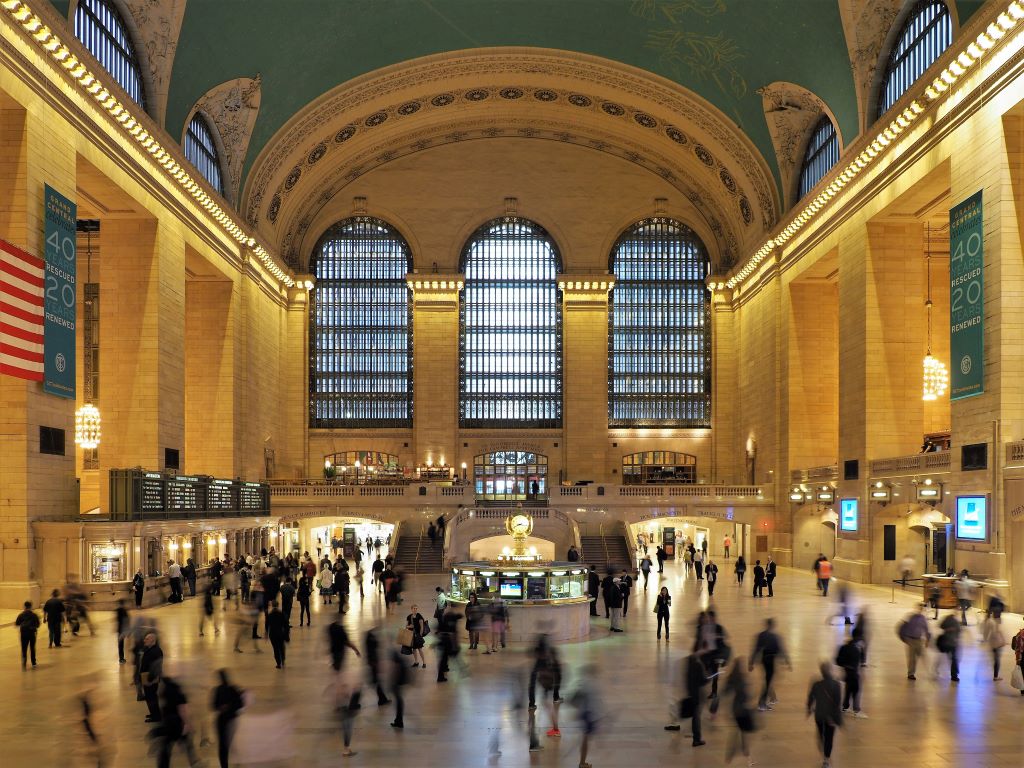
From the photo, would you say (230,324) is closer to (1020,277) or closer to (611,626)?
(611,626)

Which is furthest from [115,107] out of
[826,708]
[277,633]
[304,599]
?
[826,708]

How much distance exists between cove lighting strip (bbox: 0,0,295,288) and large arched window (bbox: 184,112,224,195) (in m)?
1.35

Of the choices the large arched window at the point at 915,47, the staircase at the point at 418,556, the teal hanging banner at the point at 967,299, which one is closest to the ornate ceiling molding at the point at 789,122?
the large arched window at the point at 915,47

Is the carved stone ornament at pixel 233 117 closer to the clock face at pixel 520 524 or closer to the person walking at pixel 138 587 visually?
the person walking at pixel 138 587

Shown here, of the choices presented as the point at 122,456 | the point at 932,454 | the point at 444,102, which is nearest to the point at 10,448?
the point at 122,456

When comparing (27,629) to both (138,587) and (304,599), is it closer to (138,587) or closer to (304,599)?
(304,599)

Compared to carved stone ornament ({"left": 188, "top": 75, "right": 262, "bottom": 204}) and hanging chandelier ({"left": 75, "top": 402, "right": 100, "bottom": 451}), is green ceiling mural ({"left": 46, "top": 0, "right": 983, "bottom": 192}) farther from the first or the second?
hanging chandelier ({"left": 75, "top": 402, "right": 100, "bottom": 451})

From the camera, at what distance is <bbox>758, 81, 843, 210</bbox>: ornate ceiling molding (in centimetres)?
3653

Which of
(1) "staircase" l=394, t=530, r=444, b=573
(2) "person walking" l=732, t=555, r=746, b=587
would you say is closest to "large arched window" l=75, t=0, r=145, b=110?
(1) "staircase" l=394, t=530, r=444, b=573

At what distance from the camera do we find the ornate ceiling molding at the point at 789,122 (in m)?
36.5

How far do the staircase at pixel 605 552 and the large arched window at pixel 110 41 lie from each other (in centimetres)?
2086

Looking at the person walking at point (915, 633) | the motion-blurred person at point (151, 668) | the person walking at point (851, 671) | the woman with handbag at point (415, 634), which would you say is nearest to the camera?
the motion-blurred person at point (151, 668)

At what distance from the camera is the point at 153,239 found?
31.5 m

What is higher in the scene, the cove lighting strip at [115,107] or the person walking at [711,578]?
the cove lighting strip at [115,107]
